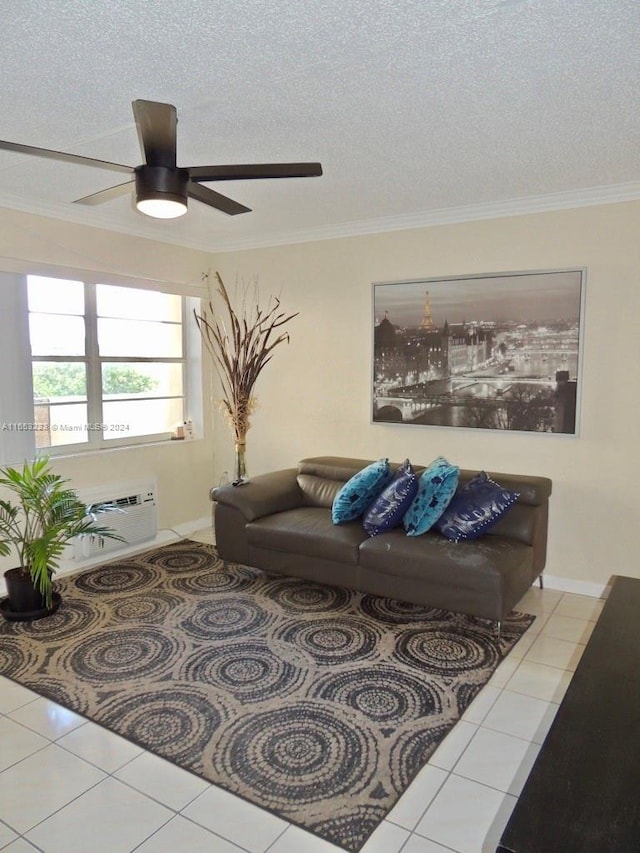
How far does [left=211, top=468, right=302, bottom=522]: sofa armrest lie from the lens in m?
4.04

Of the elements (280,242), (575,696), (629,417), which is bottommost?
(575,696)

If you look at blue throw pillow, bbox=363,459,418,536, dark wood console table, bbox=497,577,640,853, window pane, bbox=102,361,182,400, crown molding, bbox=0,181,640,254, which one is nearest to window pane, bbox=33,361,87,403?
window pane, bbox=102,361,182,400

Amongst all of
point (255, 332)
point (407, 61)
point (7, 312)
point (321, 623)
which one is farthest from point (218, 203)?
point (255, 332)

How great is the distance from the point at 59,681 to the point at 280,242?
140 inches

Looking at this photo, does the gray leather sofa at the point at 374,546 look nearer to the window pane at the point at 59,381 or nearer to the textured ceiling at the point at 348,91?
the window pane at the point at 59,381

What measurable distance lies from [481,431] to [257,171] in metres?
2.52

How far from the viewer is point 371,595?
12.3ft

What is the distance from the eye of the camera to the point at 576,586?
12.8 feet

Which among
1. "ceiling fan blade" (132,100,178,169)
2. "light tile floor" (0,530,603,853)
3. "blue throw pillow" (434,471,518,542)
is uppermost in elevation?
"ceiling fan blade" (132,100,178,169)

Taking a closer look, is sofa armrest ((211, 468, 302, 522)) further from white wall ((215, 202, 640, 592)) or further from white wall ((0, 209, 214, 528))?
white wall ((0, 209, 214, 528))

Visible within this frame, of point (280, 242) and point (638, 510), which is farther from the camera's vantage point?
point (280, 242)

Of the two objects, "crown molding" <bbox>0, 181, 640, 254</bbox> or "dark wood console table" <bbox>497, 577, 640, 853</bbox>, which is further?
"crown molding" <bbox>0, 181, 640, 254</bbox>

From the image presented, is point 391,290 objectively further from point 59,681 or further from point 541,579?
point 59,681

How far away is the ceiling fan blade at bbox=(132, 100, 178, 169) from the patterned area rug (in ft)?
7.26
